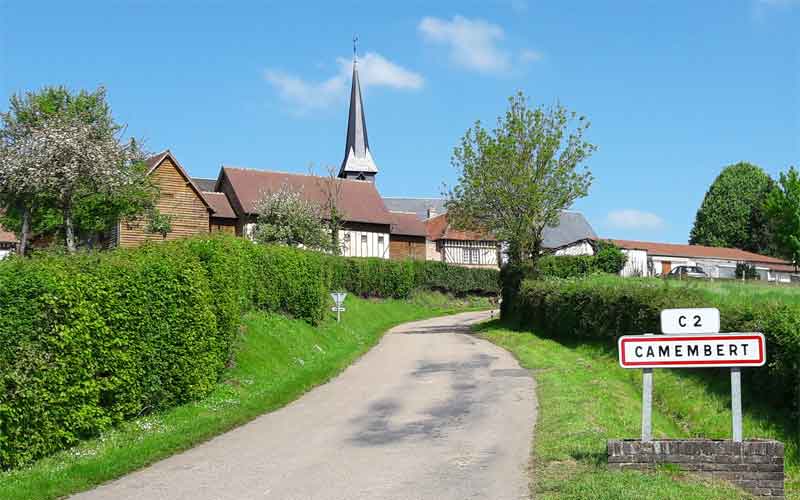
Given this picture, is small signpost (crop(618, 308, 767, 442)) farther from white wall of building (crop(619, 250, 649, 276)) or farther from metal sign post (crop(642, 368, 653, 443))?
white wall of building (crop(619, 250, 649, 276))

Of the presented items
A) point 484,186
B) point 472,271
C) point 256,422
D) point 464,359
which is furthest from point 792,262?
point 256,422

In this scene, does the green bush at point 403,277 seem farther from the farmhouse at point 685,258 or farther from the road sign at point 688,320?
the road sign at point 688,320

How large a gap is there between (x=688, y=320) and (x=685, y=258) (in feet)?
218

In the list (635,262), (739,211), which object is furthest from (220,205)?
(739,211)

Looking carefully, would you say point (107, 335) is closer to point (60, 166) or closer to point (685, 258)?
point (60, 166)

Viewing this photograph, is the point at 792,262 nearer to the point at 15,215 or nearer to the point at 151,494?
the point at 15,215

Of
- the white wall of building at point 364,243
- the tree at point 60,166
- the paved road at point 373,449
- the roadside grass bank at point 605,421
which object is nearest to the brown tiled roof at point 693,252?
the white wall of building at point 364,243

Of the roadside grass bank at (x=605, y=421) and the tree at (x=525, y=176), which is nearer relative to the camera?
the roadside grass bank at (x=605, y=421)

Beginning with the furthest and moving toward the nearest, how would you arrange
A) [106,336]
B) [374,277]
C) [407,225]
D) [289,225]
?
[407,225]
[374,277]
[289,225]
[106,336]

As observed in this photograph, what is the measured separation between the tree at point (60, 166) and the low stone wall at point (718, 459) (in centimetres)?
2117

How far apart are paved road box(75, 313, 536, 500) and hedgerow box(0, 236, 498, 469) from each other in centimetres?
162

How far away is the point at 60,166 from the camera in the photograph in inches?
1110

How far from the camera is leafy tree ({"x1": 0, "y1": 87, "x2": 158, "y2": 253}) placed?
31.1m

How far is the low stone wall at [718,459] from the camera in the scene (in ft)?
32.6
